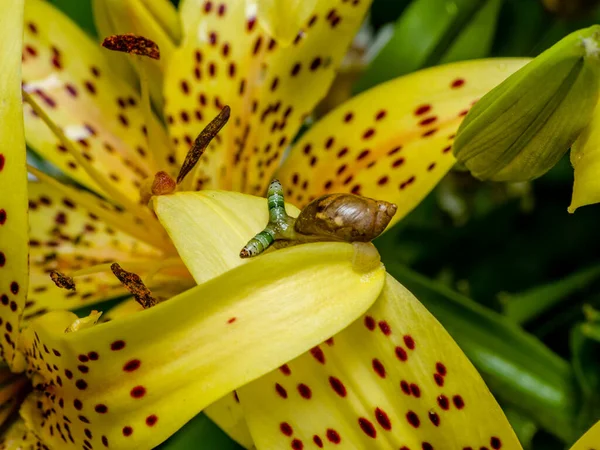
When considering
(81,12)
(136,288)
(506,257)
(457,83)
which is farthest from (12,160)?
(506,257)

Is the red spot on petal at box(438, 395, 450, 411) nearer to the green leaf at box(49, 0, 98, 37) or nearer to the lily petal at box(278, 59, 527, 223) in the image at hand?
the lily petal at box(278, 59, 527, 223)

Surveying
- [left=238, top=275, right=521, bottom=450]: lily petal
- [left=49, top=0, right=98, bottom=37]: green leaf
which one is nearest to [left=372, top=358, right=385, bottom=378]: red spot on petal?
[left=238, top=275, right=521, bottom=450]: lily petal

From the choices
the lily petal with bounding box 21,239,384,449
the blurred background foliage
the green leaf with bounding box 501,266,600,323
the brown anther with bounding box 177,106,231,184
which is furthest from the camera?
the green leaf with bounding box 501,266,600,323

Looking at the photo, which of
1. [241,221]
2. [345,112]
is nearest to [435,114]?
[345,112]

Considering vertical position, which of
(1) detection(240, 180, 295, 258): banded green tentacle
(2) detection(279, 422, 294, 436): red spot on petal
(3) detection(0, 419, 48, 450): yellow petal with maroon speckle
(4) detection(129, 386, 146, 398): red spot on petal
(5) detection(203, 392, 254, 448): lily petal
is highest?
(1) detection(240, 180, 295, 258): banded green tentacle

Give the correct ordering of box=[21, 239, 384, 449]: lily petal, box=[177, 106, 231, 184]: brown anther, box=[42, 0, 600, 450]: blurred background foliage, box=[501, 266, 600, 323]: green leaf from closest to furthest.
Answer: box=[21, 239, 384, 449]: lily petal < box=[177, 106, 231, 184]: brown anther < box=[42, 0, 600, 450]: blurred background foliage < box=[501, 266, 600, 323]: green leaf

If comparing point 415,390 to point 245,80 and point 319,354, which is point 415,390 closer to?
point 319,354
